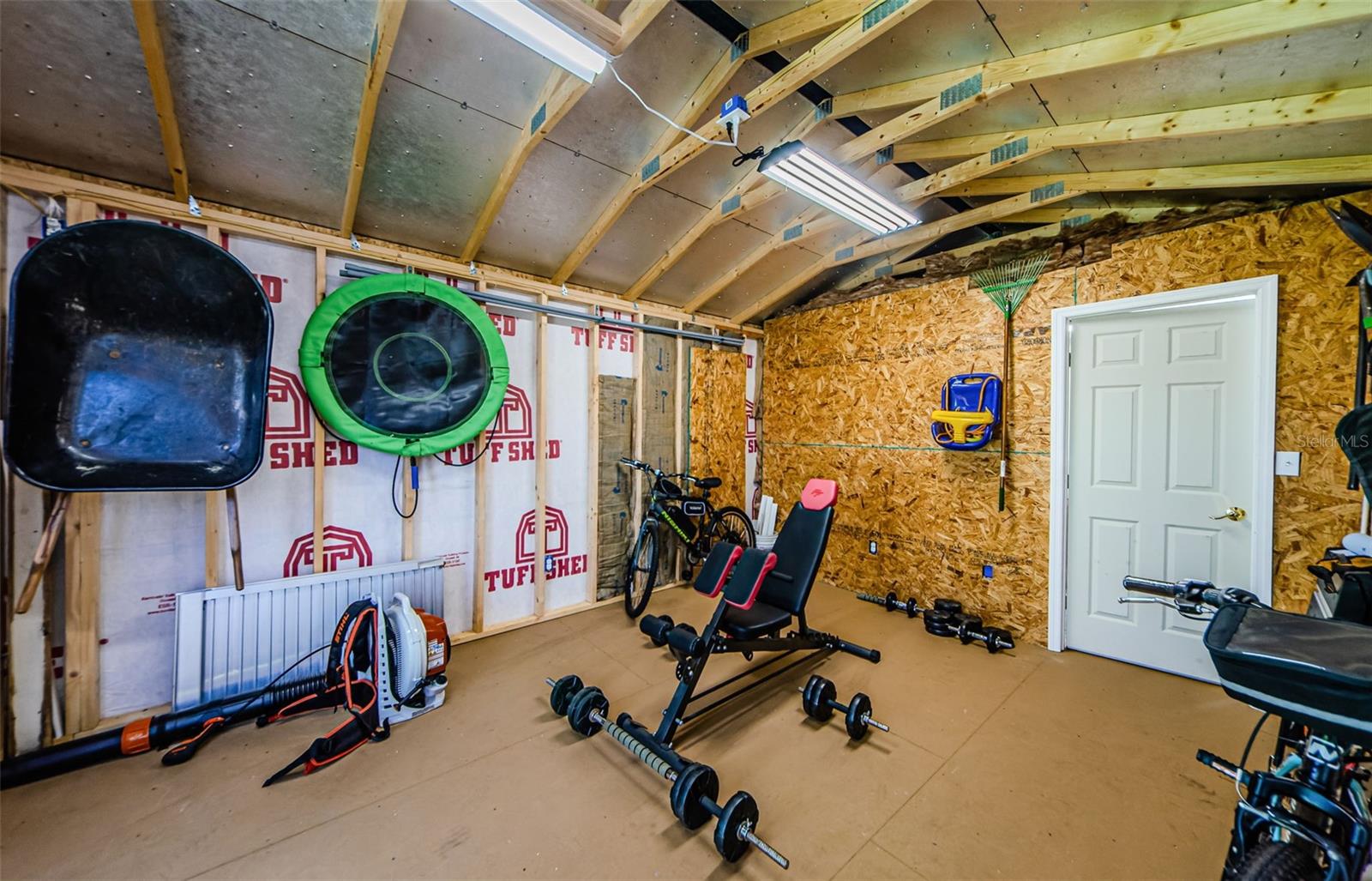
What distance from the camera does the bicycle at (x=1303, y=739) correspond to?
3.11 ft

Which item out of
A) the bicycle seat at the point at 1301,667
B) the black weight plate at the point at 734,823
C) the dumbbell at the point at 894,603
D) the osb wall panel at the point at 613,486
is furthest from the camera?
the osb wall panel at the point at 613,486

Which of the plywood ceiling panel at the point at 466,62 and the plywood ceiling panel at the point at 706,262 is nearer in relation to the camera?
the plywood ceiling panel at the point at 466,62

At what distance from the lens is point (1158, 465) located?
9.98 feet

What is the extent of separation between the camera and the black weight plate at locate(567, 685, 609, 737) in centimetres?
229

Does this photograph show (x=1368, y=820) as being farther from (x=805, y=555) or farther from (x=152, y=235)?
(x=152, y=235)

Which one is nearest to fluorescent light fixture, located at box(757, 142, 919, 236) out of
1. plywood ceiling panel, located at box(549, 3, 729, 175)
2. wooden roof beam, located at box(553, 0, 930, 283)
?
wooden roof beam, located at box(553, 0, 930, 283)

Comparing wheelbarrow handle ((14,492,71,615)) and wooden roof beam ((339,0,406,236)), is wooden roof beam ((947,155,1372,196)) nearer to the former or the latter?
wooden roof beam ((339,0,406,236))

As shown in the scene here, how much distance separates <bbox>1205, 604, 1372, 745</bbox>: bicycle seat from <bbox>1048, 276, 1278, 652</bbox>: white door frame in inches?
87.3

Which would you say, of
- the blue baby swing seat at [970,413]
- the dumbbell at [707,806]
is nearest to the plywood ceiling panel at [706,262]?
the blue baby swing seat at [970,413]

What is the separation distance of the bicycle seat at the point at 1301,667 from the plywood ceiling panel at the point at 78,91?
4.12 metres

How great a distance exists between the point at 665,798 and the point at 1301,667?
1.98 metres

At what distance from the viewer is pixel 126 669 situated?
7.87ft

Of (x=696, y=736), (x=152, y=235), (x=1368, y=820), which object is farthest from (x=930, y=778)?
(x=152, y=235)

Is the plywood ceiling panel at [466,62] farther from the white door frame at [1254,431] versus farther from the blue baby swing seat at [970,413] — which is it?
the white door frame at [1254,431]
